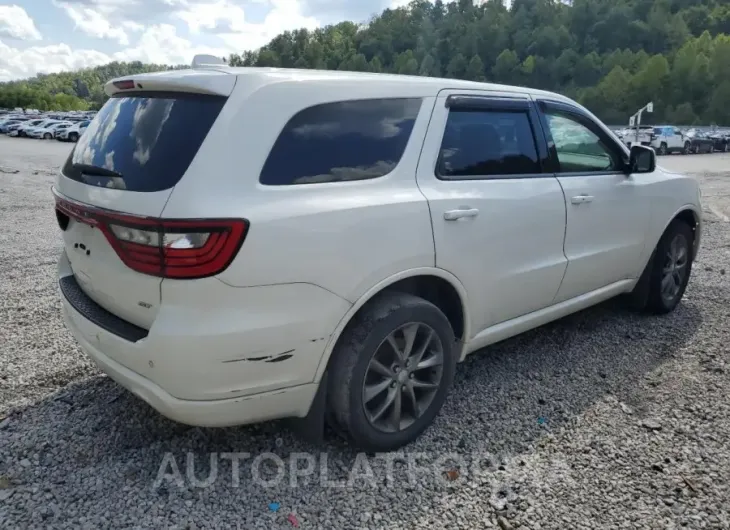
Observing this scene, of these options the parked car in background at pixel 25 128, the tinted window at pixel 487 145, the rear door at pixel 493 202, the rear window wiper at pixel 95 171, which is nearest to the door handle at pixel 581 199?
the rear door at pixel 493 202

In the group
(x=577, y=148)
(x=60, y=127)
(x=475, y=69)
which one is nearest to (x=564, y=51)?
(x=475, y=69)

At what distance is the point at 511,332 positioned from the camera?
3.57 meters

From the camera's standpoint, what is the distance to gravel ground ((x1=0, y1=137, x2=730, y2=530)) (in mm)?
2537

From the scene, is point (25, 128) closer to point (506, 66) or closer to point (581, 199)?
point (581, 199)

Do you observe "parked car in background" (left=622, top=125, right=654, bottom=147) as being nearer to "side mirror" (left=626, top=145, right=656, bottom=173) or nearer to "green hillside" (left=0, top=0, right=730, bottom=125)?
"side mirror" (left=626, top=145, right=656, bottom=173)

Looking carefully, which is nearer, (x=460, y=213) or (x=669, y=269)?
(x=460, y=213)

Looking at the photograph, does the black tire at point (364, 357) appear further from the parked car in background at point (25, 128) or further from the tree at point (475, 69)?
the tree at point (475, 69)

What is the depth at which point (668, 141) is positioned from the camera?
1342 inches

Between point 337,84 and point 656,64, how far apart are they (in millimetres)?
103219

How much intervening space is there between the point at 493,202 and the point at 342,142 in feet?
3.16

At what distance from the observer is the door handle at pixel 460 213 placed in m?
2.96

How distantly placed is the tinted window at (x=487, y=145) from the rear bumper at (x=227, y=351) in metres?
1.10

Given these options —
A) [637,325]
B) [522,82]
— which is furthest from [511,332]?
[522,82]

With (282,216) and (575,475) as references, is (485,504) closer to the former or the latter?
(575,475)
